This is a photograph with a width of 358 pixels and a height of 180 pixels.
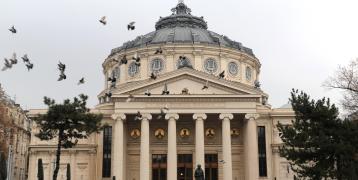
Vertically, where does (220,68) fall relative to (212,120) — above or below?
above

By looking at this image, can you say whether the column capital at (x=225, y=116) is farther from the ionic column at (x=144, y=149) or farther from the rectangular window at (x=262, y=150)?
the ionic column at (x=144, y=149)

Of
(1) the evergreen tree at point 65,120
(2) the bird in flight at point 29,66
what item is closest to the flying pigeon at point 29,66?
(2) the bird in flight at point 29,66

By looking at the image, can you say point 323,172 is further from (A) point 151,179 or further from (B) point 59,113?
(A) point 151,179

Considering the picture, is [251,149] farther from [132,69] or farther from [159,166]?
[132,69]

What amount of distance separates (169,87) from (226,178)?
12.3 m

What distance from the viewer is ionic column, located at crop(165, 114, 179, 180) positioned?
57781mm

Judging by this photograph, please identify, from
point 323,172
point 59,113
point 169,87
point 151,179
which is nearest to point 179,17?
point 169,87

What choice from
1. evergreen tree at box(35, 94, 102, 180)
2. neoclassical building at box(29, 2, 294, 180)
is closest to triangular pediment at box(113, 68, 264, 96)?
neoclassical building at box(29, 2, 294, 180)

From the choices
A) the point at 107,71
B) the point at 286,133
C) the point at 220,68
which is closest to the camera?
the point at 286,133

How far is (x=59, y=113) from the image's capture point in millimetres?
42625

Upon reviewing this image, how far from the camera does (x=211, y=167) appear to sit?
63344 mm

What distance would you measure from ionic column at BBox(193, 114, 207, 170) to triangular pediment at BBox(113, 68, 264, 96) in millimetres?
3052

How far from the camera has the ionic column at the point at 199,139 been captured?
58.0 m

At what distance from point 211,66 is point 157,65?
24.0 ft
